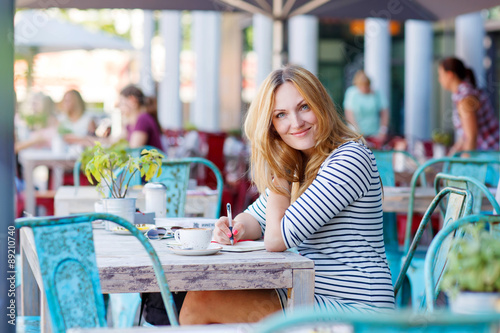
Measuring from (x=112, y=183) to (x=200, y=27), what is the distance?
1196 centimetres

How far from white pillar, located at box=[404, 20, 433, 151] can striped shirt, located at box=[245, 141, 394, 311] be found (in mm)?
7513

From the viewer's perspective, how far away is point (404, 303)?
341 cm

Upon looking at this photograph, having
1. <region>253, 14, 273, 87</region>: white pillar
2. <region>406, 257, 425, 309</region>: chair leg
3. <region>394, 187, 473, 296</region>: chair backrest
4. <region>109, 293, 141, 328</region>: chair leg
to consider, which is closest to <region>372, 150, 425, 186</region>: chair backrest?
<region>406, 257, 425, 309</region>: chair leg

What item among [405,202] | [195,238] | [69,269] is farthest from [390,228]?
[69,269]

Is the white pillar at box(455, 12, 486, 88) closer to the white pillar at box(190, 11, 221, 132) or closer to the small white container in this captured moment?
→ the small white container

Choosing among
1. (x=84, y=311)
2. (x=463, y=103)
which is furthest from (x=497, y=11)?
(x=84, y=311)

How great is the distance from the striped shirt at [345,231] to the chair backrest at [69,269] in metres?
0.62

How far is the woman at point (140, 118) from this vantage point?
219 inches

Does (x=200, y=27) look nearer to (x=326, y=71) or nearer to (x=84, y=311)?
(x=326, y=71)

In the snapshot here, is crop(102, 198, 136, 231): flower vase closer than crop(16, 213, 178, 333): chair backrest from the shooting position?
No

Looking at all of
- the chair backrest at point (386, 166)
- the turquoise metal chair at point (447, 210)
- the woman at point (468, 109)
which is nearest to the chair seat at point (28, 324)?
the turquoise metal chair at point (447, 210)

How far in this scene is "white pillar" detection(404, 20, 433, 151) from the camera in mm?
9484

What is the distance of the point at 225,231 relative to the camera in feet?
7.40

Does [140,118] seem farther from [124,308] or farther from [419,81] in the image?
[419,81]
